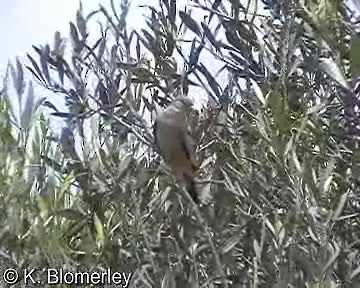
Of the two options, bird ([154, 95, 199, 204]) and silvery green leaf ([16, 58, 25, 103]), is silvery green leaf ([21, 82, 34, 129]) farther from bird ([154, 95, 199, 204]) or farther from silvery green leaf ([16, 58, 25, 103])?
bird ([154, 95, 199, 204])

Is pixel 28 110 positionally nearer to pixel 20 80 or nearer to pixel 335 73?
pixel 20 80

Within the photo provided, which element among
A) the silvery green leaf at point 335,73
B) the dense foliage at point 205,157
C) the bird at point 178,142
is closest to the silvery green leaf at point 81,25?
the dense foliage at point 205,157

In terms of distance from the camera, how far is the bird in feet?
4.74

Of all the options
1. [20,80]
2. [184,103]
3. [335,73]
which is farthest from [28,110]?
[335,73]

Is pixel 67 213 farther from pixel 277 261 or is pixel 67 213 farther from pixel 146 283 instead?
pixel 277 261

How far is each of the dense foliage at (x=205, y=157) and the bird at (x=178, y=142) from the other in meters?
0.03

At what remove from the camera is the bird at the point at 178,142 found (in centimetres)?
144

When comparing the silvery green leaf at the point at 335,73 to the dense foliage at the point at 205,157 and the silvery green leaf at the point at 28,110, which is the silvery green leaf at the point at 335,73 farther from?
the silvery green leaf at the point at 28,110

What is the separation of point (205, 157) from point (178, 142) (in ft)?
0.24

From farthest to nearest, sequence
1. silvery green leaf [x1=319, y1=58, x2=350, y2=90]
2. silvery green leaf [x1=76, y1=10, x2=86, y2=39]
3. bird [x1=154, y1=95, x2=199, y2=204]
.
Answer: silvery green leaf [x1=76, y1=10, x2=86, y2=39] → bird [x1=154, y1=95, x2=199, y2=204] → silvery green leaf [x1=319, y1=58, x2=350, y2=90]

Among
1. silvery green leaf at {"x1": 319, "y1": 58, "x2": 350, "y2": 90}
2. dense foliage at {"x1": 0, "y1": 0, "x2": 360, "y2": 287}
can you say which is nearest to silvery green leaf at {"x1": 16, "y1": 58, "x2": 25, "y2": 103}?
dense foliage at {"x1": 0, "y1": 0, "x2": 360, "y2": 287}

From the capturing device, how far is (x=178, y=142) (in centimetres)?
147

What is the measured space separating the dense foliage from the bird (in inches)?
1.1

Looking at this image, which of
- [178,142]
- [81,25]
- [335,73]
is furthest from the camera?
[81,25]
